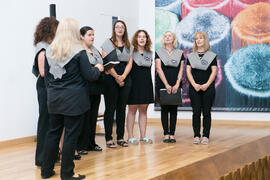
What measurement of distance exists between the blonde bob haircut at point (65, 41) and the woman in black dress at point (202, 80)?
7.28 ft

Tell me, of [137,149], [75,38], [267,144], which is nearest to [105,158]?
[137,149]

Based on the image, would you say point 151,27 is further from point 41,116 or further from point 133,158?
point 41,116

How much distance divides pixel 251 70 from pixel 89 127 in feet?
13.1

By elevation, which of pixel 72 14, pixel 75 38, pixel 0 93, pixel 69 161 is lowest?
pixel 69 161

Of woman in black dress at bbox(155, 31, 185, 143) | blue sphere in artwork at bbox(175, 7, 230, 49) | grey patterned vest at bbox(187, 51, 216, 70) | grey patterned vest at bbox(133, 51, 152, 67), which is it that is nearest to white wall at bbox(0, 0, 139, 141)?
grey patterned vest at bbox(133, 51, 152, 67)

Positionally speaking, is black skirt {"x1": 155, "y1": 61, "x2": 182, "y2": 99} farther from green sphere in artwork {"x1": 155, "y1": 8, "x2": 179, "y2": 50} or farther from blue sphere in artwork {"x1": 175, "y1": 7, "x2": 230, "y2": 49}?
green sphere in artwork {"x1": 155, "y1": 8, "x2": 179, "y2": 50}

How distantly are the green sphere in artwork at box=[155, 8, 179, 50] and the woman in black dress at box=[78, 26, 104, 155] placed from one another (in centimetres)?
371

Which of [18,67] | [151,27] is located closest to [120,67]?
[18,67]

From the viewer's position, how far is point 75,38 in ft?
10.4

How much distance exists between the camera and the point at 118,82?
467 cm

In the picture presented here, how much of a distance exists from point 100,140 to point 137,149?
1032 millimetres

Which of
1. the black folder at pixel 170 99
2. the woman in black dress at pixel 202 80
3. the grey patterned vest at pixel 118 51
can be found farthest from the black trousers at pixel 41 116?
the woman in black dress at pixel 202 80

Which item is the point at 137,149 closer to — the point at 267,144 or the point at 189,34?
the point at 267,144

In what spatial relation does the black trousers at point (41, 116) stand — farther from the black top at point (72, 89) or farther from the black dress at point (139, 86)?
the black dress at point (139, 86)
